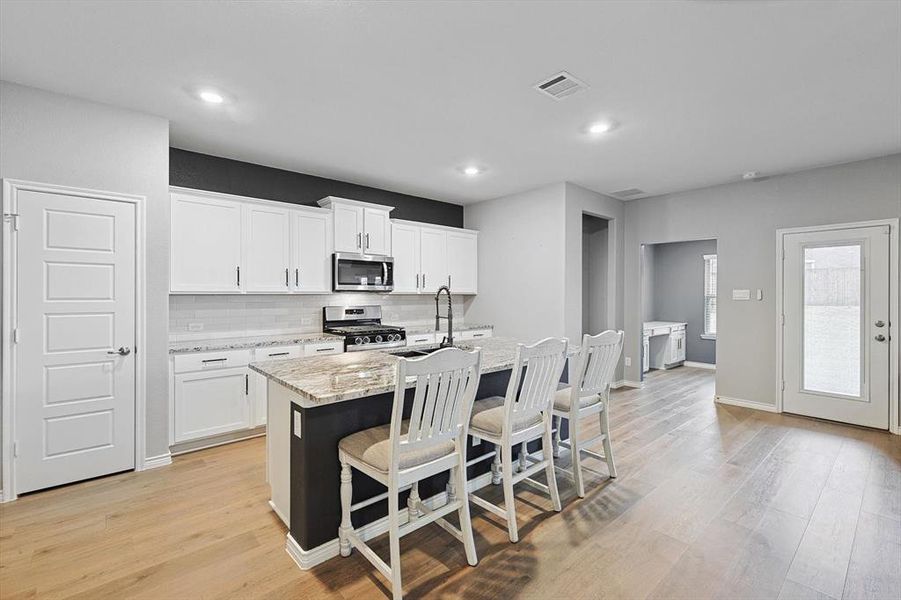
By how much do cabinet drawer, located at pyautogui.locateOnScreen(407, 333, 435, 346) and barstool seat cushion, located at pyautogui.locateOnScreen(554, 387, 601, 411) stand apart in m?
2.57

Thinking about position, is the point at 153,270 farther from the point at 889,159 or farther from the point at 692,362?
the point at 692,362

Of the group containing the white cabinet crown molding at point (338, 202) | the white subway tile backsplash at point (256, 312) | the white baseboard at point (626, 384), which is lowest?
the white baseboard at point (626, 384)

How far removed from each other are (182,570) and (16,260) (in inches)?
91.2

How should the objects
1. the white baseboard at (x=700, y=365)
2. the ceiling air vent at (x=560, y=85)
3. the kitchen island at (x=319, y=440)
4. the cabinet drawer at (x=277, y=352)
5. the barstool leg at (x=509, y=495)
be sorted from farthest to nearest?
the white baseboard at (x=700, y=365), the cabinet drawer at (x=277, y=352), the ceiling air vent at (x=560, y=85), the barstool leg at (x=509, y=495), the kitchen island at (x=319, y=440)

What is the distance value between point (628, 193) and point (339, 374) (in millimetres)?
4995

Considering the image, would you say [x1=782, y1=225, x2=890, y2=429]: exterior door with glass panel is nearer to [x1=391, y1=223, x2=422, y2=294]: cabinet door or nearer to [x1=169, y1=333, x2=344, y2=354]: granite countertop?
[x1=391, y1=223, x2=422, y2=294]: cabinet door

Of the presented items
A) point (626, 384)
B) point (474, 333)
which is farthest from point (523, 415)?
point (626, 384)

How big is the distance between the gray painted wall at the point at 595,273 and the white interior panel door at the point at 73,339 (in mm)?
5514

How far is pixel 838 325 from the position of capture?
457cm

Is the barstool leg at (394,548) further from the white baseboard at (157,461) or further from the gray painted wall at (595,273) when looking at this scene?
the gray painted wall at (595,273)

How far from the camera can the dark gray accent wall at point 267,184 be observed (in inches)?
164

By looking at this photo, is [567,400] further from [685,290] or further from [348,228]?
[685,290]

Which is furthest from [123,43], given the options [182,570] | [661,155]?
[661,155]

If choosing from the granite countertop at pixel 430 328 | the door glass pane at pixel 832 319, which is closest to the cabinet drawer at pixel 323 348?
the granite countertop at pixel 430 328
